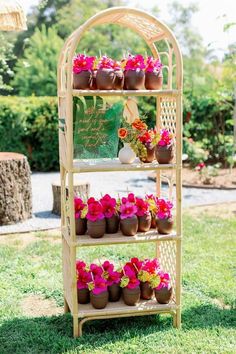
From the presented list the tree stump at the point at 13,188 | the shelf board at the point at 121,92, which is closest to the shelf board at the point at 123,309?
the shelf board at the point at 121,92

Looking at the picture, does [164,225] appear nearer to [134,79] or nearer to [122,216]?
[122,216]

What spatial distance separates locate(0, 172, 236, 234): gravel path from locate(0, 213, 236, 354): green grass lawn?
2.16 feet

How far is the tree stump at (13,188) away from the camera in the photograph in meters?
6.64

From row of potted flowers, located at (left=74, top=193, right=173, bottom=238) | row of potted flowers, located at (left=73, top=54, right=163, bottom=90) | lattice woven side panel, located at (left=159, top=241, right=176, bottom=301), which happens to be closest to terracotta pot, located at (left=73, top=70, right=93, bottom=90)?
row of potted flowers, located at (left=73, top=54, right=163, bottom=90)

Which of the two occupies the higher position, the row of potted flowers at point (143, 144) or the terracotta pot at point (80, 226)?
the row of potted flowers at point (143, 144)

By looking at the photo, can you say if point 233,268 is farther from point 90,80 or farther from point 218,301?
point 90,80

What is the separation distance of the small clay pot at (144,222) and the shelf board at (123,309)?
517mm

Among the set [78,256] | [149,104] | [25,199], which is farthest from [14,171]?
[149,104]

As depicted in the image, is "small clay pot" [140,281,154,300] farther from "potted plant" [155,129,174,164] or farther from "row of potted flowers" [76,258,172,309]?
"potted plant" [155,129,174,164]

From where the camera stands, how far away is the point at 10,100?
35.4ft

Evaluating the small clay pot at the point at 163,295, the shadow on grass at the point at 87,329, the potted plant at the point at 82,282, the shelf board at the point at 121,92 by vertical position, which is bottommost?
the shadow on grass at the point at 87,329

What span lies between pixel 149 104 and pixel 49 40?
36.7 ft

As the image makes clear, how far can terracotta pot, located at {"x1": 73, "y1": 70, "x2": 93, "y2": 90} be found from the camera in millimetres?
3574

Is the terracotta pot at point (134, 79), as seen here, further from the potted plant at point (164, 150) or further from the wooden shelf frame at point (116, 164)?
the potted plant at point (164, 150)
